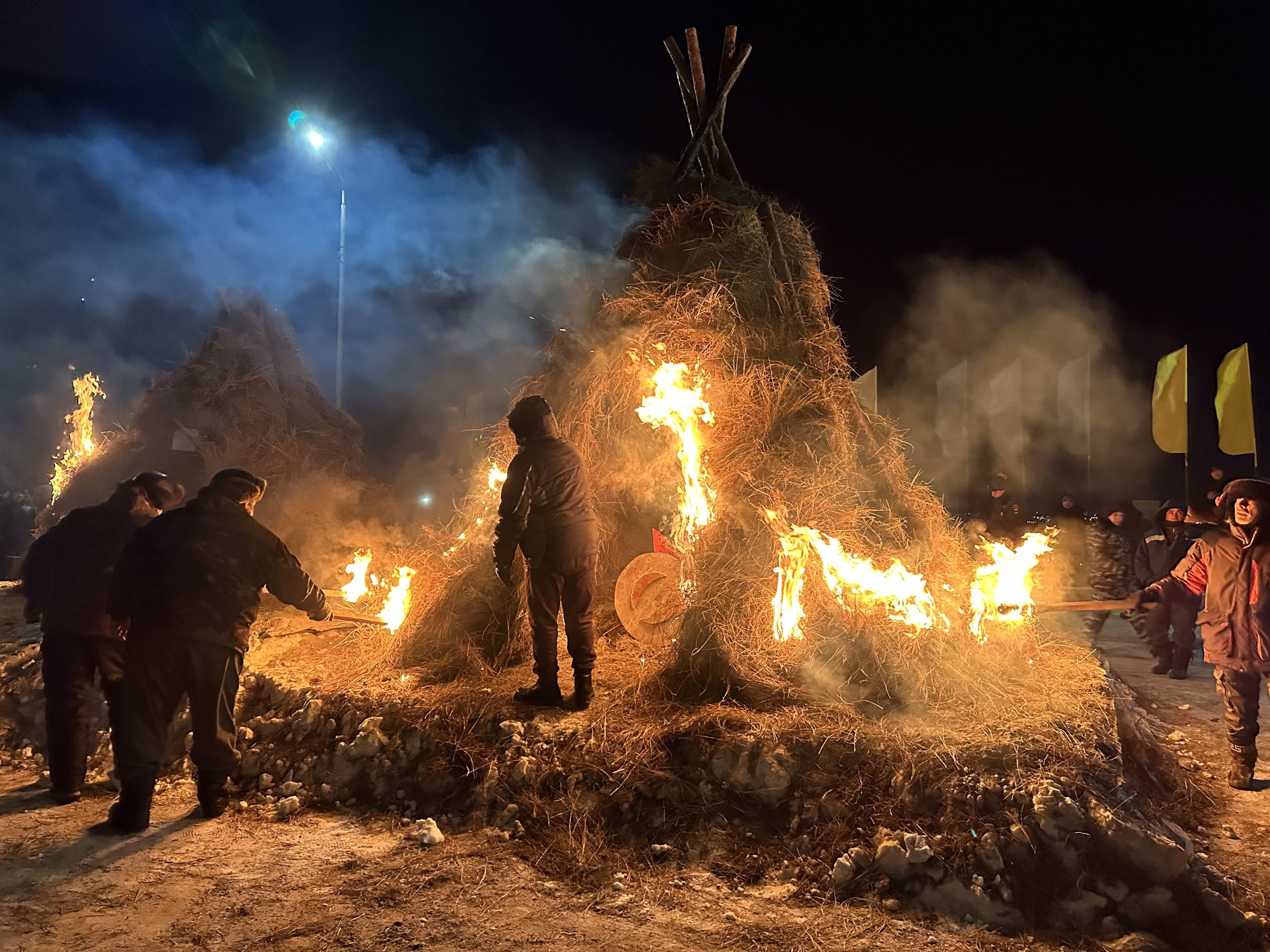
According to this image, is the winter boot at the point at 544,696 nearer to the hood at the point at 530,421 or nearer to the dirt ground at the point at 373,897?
the dirt ground at the point at 373,897

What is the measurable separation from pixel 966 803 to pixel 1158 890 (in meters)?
0.85

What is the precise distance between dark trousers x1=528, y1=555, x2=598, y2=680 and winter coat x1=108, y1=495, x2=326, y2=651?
5.49 feet

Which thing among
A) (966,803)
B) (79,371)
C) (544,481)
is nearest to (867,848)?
(966,803)

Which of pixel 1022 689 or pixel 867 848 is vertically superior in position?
pixel 1022 689

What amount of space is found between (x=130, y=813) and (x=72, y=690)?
1.15 metres

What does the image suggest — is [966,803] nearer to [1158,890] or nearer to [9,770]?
[1158,890]

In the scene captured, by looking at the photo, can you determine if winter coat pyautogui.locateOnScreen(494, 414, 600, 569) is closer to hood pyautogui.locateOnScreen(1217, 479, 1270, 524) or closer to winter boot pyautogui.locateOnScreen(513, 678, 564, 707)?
winter boot pyautogui.locateOnScreen(513, 678, 564, 707)

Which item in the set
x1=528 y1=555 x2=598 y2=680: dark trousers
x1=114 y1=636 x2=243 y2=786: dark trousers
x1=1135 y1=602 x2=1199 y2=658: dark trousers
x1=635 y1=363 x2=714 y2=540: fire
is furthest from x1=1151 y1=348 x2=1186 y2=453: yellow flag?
x1=114 y1=636 x2=243 y2=786: dark trousers

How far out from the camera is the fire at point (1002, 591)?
558cm

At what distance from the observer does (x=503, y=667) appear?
618 centimetres

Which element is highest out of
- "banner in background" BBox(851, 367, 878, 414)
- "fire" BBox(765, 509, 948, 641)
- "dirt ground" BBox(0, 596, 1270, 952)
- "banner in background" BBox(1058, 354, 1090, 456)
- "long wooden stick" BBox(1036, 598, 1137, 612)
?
"banner in background" BBox(1058, 354, 1090, 456)

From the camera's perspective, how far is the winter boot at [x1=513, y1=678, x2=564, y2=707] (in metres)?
5.20

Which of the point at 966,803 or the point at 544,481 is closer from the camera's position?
the point at 966,803

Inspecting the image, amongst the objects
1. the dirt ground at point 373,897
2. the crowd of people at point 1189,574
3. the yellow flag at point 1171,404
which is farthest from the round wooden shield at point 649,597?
the yellow flag at point 1171,404
